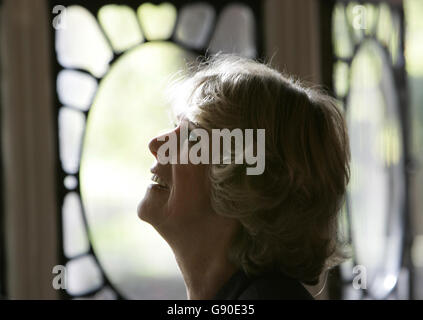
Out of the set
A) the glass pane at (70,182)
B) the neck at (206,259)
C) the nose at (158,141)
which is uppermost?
the glass pane at (70,182)

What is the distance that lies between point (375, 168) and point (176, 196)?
1694 mm

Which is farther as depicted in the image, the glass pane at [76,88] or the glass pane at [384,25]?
the glass pane at [384,25]

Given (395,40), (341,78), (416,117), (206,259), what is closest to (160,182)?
(206,259)

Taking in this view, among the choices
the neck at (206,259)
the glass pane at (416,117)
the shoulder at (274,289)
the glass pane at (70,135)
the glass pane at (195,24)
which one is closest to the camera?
the shoulder at (274,289)

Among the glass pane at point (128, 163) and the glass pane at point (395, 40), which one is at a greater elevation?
the glass pane at point (395, 40)

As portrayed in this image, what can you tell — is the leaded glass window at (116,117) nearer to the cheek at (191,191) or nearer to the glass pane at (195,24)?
the glass pane at (195,24)

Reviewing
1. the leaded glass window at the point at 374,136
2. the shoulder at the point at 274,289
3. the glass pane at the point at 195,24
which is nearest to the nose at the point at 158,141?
the shoulder at the point at 274,289

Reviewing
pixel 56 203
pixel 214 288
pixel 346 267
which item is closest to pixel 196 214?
pixel 214 288

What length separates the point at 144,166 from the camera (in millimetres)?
2264

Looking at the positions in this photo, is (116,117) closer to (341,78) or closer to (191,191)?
(341,78)

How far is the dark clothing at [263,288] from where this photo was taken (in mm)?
1053

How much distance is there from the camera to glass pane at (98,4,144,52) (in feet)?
7.07

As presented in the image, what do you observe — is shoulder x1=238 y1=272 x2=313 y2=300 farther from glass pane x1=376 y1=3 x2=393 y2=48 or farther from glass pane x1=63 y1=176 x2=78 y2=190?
glass pane x1=376 y1=3 x2=393 y2=48

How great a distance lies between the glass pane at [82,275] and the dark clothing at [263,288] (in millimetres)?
1074
